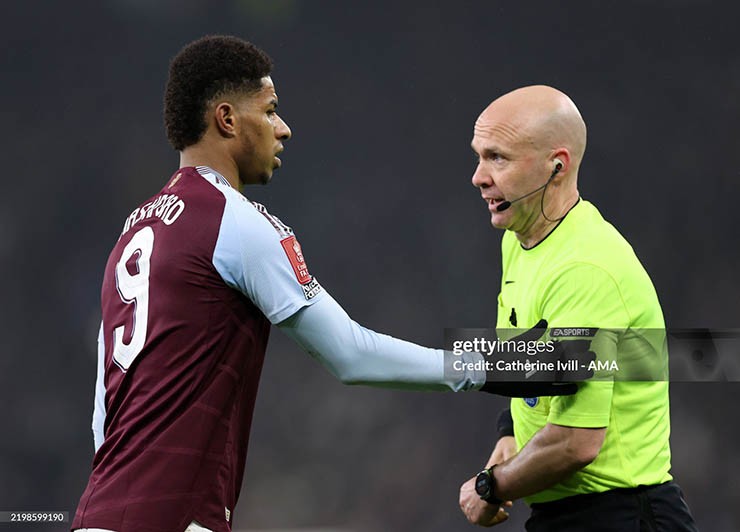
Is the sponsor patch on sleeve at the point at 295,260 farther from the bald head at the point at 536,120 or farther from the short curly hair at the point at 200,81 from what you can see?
the bald head at the point at 536,120

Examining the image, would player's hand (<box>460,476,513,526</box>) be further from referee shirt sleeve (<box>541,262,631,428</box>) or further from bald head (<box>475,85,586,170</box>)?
bald head (<box>475,85,586,170</box>)

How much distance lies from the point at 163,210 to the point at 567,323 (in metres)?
0.93

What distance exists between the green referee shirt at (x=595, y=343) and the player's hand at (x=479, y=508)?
89mm

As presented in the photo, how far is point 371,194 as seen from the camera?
181 inches

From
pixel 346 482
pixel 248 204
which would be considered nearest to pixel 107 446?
pixel 248 204

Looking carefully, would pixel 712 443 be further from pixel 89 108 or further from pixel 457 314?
pixel 89 108

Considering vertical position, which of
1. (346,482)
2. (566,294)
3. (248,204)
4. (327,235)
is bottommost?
(346,482)

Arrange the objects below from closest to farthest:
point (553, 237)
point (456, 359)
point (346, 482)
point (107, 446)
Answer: point (107, 446) → point (456, 359) → point (553, 237) → point (346, 482)

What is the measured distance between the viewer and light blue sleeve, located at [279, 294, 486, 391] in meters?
1.90

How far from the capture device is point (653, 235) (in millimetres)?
4652

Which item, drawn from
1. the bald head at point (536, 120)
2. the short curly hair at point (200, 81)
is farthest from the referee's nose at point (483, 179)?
the short curly hair at point (200, 81)

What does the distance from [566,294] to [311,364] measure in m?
2.61

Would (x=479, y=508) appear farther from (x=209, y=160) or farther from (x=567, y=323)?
(x=209, y=160)

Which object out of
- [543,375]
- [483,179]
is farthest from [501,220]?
[543,375]
